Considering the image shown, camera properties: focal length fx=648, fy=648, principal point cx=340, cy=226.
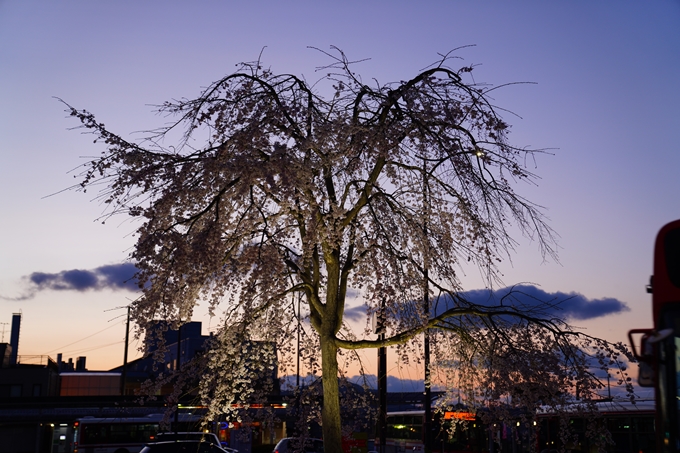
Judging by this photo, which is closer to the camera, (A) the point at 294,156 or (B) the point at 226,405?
(A) the point at 294,156

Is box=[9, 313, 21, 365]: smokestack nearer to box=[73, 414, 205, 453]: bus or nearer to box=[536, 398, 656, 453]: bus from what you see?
box=[73, 414, 205, 453]: bus

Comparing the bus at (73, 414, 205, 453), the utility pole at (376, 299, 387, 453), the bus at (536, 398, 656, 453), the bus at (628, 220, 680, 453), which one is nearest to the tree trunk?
the utility pole at (376, 299, 387, 453)

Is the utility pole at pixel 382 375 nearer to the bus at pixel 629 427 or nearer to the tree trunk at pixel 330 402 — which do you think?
the tree trunk at pixel 330 402

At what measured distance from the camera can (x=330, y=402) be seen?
1243cm

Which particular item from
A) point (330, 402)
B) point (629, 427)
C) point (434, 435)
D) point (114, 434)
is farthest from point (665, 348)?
point (114, 434)

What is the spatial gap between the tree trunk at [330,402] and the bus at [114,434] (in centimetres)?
2734

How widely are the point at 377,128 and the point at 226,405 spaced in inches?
238

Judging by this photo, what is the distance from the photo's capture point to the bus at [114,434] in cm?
3728

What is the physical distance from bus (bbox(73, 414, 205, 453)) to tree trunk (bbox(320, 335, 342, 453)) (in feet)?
89.7

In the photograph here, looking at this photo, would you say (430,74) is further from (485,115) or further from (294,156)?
(294,156)

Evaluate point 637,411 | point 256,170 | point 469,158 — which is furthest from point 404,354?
point 637,411

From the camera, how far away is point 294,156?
1112 centimetres

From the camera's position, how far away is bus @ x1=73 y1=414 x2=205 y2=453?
37.3 meters

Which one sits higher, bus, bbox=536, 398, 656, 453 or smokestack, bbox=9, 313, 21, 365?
smokestack, bbox=9, 313, 21, 365
